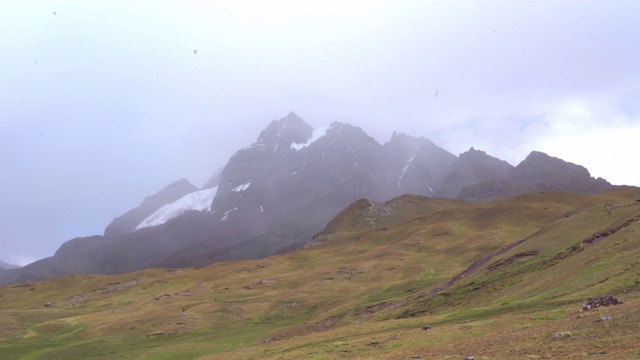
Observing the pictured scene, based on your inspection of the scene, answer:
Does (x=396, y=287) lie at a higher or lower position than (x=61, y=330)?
lower

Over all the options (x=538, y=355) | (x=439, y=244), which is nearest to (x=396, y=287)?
(x=439, y=244)

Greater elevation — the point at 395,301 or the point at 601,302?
the point at 601,302

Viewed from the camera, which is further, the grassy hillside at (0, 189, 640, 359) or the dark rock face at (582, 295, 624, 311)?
the dark rock face at (582, 295, 624, 311)

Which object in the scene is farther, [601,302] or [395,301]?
[395,301]

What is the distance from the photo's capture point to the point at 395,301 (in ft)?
240

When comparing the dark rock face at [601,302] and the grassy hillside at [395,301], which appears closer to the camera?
the grassy hillside at [395,301]

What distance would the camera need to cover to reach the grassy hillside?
31.6 m

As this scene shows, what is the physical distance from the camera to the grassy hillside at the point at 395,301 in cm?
3156

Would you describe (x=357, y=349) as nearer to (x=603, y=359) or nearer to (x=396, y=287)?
(x=603, y=359)

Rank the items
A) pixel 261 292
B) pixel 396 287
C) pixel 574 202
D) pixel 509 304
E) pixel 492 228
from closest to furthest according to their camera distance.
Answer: pixel 509 304 → pixel 396 287 → pixel 261 292 → pixel 492 228 → pixel 574 202

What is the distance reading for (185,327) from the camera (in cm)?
7838

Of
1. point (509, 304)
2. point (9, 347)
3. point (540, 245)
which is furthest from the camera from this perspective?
point (9, 347)

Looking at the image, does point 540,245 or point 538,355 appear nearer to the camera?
point 538,355

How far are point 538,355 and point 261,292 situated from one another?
91.5 metres
